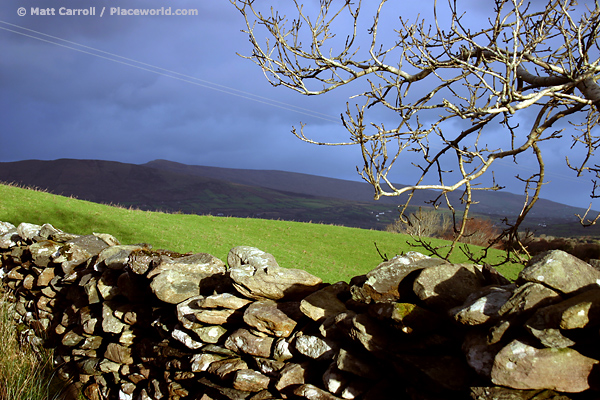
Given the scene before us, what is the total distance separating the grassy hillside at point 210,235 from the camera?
11680mm

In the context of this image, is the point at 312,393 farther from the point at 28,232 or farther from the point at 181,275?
the point at 28,232

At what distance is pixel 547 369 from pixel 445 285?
1002 mm

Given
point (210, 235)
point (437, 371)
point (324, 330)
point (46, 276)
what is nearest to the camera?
point (437, 371)

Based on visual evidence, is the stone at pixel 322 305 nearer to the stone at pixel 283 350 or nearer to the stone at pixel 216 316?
the stone at pixel 283 350

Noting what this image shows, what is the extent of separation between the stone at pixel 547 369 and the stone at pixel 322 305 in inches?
66.0

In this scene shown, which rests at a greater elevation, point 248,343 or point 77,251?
point 248,343

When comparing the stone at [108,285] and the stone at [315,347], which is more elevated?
the stone at [315,347]

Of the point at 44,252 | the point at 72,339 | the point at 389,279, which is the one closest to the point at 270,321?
the point at 389,279

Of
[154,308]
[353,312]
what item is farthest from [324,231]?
[353,312]

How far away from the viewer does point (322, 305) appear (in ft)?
12.2

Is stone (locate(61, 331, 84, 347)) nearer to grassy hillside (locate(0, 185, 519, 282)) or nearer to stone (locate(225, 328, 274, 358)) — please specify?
stone (locate(225, 328, 274, 358))

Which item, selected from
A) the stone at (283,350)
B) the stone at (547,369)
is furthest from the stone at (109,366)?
the stone at (547,369)

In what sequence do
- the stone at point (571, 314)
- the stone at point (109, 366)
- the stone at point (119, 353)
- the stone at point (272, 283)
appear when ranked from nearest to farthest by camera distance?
the stone at point (571, 314) → the stone at point (272, 283) → the stone at point (119, 353) → the stone at point (109, 366)

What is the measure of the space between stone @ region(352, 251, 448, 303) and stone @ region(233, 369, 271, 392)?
4.35 feet
